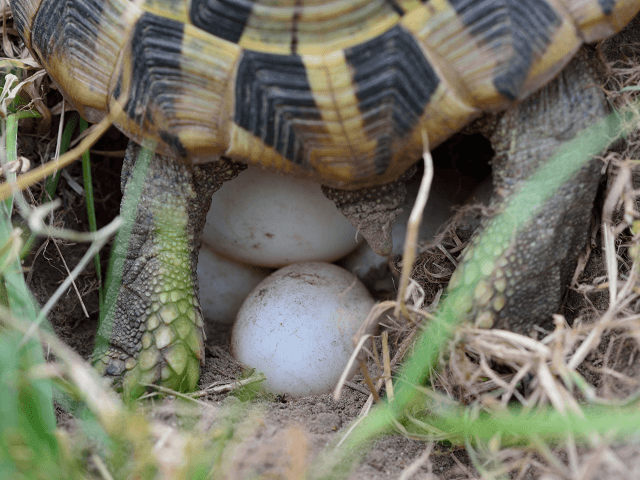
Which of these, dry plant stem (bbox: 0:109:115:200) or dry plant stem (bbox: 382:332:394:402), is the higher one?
dry plant stem (bbox: 0:109:115:200)

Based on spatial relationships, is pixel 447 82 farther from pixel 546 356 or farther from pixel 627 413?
pixel 627 413

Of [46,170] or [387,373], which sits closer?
[46,170]

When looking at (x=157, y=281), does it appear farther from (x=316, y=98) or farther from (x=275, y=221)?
(x=316, y=98)

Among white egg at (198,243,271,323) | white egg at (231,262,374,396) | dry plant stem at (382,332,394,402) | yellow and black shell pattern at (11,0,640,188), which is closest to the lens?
yellow and black shell pattern at (11,0,640,188)

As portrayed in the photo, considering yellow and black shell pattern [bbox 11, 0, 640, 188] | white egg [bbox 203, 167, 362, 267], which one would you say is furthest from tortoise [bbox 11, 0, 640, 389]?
white egg [bbox 203, 167, 362, 267]

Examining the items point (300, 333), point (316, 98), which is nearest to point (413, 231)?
point (316, 98)

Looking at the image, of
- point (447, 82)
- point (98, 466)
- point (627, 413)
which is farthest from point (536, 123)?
point (98, 466)

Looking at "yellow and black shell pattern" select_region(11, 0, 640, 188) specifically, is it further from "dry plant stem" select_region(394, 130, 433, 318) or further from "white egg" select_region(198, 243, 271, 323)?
"white egg" select_region(198, 243, 271, 323)

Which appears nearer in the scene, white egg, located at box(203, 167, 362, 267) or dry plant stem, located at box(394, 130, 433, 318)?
dry plant stem, located at box(394, 130, 433, 318)
